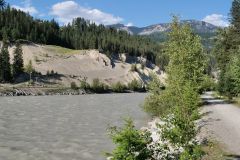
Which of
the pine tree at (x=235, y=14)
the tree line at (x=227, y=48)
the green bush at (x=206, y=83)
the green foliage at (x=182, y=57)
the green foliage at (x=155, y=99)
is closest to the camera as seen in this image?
the green foliage at (x=182, y=57)

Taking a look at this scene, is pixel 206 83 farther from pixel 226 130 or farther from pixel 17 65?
pixel 17 65

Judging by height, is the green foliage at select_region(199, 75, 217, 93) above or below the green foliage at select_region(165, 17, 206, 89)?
below

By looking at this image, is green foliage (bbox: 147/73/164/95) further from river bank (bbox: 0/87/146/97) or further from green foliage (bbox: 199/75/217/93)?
river bank (bbox: 0/87/146/97)

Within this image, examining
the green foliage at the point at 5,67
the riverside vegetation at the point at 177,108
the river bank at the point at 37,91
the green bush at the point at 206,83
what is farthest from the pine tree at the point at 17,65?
the green bush at the point at 206,83

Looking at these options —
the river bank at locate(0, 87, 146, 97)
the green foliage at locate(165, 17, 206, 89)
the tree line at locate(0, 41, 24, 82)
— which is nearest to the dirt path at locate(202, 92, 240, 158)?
the green foliage at locate(165, 17, 206, 89)

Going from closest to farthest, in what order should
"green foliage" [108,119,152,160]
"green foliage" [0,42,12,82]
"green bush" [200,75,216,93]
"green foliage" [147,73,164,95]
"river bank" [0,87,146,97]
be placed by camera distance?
1. "green foliage" [108,119,152,160]
2. "green bush" [200,75,216,93]
3. "green foliage" [147,73,164,95]
4. "river bank" [0,87,146,97]
5. "green foliage" [0,42,12,82]

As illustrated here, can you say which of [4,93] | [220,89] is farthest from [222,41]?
[4,93]

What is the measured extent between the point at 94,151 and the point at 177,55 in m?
10.5

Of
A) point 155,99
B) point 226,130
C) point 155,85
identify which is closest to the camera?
point 226,130

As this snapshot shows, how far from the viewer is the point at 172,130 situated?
1727cm

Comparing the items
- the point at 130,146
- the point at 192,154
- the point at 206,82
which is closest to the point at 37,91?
the point at 206,82

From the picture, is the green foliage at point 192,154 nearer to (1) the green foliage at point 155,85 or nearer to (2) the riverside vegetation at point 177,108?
(2) the riverside vegetation at point 177,108

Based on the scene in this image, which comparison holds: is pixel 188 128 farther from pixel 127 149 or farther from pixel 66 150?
pixel 66 150

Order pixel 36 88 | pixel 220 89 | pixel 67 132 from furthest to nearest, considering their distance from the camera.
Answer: pixel 36 88
pixel 220 89
pixel 67 132
